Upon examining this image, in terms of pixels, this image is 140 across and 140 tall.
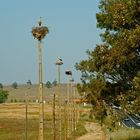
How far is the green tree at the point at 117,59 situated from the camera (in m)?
20.9

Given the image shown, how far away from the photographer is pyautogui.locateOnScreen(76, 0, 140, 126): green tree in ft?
68.5

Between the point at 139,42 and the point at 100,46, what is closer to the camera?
the point at 139,42

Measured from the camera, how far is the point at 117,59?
71.4ft

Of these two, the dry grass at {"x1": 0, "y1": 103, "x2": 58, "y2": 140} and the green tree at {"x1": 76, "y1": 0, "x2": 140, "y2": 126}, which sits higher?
the green tree at {"x1": 76, "y1": 0, "x2": 140, "y2": 126}

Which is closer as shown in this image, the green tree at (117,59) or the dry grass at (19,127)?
the green tree at (117,59)

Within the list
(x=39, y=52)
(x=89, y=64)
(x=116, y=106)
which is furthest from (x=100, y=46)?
(x=39, y=52)

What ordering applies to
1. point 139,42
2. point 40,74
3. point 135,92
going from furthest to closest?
1. point 135,92
2. point 139,42
3. point 40,74

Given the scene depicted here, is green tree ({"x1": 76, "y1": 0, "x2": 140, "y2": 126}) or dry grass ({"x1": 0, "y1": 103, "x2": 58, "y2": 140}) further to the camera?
dry grass ({"x1": 0, "y1": 103, "x2": 58, "y2": 140})

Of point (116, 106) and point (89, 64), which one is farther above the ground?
point (89, 64)

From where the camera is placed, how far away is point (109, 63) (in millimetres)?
22312

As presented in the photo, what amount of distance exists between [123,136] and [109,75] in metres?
12.9

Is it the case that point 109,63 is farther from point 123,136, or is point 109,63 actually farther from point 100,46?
point 123,136

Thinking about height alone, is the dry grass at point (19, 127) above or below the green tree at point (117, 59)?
below

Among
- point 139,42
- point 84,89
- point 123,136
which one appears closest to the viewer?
point 139,42
